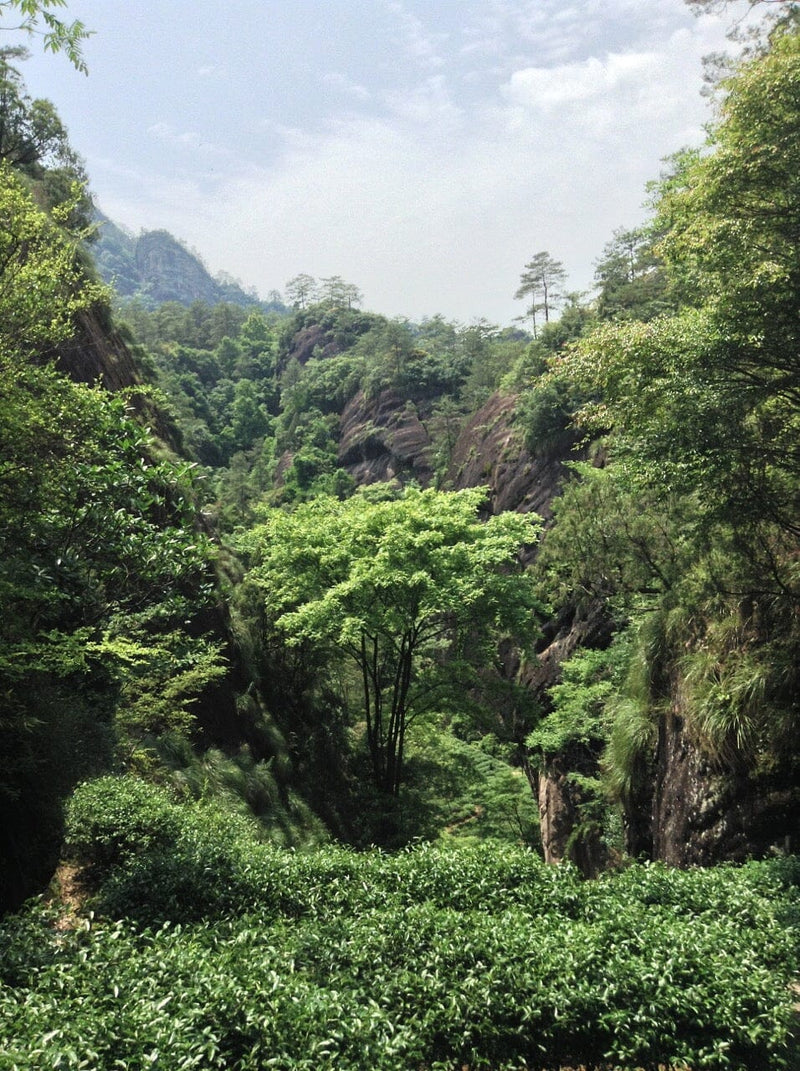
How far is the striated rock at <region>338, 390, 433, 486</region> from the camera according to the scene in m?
48.0

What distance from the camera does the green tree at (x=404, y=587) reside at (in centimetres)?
1205

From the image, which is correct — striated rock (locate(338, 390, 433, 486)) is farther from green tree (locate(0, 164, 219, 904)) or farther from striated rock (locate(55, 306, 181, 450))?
green tree (locate(0, 164, 219, 904))

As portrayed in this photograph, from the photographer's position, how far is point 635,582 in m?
11.4

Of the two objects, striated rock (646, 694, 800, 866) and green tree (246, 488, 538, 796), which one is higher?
green tree (246, 488, 538, 796)

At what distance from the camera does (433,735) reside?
52.6 ft

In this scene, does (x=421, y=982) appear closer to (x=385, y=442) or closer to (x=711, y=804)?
(x=711, y=804)

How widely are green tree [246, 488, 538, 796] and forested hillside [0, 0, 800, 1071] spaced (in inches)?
3.9

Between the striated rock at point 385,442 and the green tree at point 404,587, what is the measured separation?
3132 cm

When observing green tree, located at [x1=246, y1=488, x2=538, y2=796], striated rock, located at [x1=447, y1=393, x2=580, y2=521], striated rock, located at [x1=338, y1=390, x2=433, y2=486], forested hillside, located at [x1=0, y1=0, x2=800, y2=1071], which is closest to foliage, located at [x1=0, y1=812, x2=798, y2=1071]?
forested hillside, located at [x1=0, y1=0, x2=800, y2=1071]

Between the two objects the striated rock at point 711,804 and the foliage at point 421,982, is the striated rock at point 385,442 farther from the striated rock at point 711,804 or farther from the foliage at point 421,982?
the foliage at point 421,982

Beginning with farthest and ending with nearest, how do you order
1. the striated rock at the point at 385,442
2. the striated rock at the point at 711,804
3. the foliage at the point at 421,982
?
the striated rock at the point at 385,442 → the striated rock at the point at 711,804 → the foliage at the point at 421,982

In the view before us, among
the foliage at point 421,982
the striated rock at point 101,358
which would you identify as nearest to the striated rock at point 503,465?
the striated rock at point 101,358

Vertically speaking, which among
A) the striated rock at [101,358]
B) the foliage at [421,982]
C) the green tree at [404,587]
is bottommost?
the foliage at [421,982]

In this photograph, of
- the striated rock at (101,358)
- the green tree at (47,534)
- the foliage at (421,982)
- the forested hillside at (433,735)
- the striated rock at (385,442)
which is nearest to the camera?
the foliage at (421,982)
